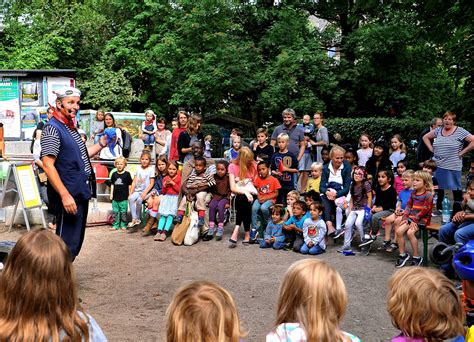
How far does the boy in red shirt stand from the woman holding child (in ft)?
2.42

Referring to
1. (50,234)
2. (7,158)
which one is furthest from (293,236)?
(50,234)

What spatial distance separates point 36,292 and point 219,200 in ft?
24.2

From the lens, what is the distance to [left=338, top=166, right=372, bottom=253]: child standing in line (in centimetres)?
867

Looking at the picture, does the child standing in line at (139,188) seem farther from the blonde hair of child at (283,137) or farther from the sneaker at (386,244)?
the sneaker at (386,244)

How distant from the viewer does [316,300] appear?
9.36ft

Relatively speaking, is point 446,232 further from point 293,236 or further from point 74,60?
point 74,60

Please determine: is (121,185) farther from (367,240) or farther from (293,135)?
(367,240)

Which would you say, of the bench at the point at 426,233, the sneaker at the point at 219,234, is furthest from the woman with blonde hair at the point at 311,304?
the sneaker at the point at 219,234

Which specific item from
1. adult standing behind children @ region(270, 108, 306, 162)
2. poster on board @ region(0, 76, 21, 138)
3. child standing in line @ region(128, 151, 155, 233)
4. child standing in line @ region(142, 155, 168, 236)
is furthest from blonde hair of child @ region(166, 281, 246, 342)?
poster on board @ region(0, 76, 21, 138)

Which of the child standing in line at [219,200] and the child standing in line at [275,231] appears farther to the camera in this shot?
the child standing in line at [219,200]

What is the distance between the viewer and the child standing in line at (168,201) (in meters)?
9.91

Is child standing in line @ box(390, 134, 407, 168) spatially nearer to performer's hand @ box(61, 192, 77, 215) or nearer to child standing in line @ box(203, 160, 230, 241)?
child standing in line @ box(203, 160, 230, 241)

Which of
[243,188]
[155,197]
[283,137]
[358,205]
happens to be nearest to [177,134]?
[155,197]

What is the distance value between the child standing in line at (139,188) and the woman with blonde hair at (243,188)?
5.05ft
